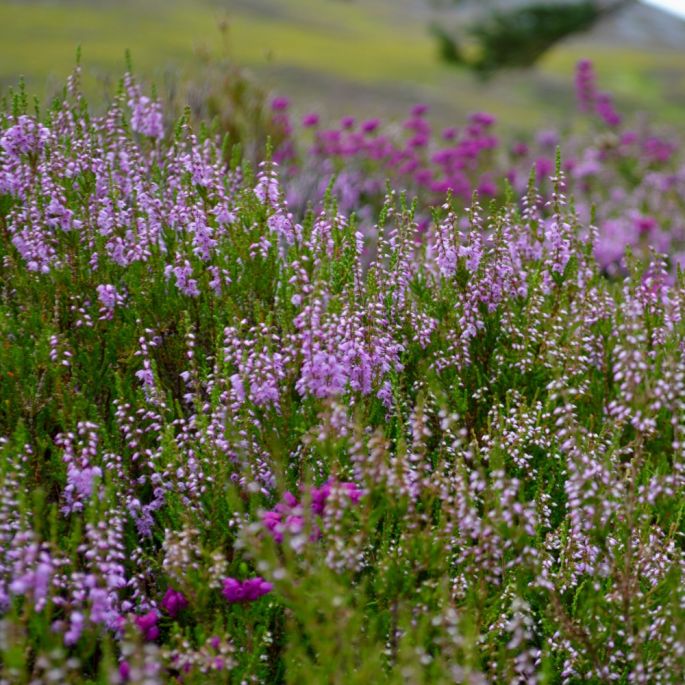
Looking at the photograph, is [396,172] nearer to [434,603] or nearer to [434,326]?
[434,326]

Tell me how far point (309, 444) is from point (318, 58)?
31557mm

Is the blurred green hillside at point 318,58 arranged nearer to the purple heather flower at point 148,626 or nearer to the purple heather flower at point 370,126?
the purple heather flower at point 370,126

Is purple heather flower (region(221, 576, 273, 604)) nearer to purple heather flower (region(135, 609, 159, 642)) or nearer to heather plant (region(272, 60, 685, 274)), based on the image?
purple heather flower (region(135, 609, 159, 642))

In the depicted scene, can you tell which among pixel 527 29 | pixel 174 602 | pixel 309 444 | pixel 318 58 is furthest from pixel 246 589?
pixel 318 58

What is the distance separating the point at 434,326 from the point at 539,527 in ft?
3.67

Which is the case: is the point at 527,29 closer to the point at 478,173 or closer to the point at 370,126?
the point at 478,173

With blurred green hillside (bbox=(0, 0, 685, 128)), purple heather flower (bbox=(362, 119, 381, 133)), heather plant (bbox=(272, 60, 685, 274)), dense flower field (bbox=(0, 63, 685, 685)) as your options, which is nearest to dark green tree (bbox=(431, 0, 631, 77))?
blurred green hillside (bbox=(0, 0, 685, 128))

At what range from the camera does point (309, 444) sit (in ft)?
10.8

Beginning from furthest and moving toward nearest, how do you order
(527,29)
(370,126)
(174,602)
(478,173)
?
(527,29) < (478,173) < (370,126) < (174,602)

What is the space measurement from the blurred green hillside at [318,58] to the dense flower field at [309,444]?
40.2ft

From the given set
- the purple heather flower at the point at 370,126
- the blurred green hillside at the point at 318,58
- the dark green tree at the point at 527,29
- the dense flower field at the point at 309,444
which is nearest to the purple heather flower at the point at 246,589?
the dense flower field at the point at 309,444

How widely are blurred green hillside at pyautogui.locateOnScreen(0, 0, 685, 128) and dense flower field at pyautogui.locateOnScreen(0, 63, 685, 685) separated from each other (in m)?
12.2

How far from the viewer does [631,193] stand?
13.6 meters

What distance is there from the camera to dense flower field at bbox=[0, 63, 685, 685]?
2.55 metres
